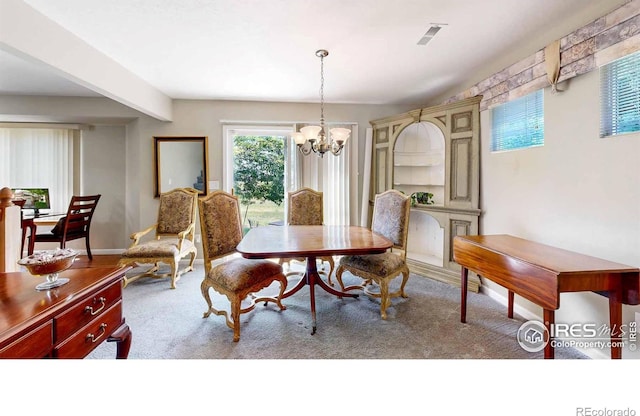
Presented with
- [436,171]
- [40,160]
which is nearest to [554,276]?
[436,171]

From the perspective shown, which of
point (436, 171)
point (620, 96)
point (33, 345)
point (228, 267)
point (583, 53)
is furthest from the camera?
point (436, 171)

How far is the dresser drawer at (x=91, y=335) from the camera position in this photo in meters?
0.91

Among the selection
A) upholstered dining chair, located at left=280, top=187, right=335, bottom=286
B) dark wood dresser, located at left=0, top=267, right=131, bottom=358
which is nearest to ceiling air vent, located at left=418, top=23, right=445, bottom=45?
upholstered dining chair, located at left=280, top=187, right=335, bottom=286

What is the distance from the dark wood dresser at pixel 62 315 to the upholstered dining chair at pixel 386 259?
70.6 inches

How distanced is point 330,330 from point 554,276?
1.53 metres

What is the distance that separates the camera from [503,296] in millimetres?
2645

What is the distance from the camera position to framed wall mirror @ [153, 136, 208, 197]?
3.85 metres

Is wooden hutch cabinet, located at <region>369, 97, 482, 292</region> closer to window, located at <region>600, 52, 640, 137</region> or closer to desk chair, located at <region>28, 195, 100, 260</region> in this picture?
window, located at <region>600, 52, 640, 137</region>

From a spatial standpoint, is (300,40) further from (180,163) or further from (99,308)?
(180,163)

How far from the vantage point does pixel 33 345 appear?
31.0 inches
